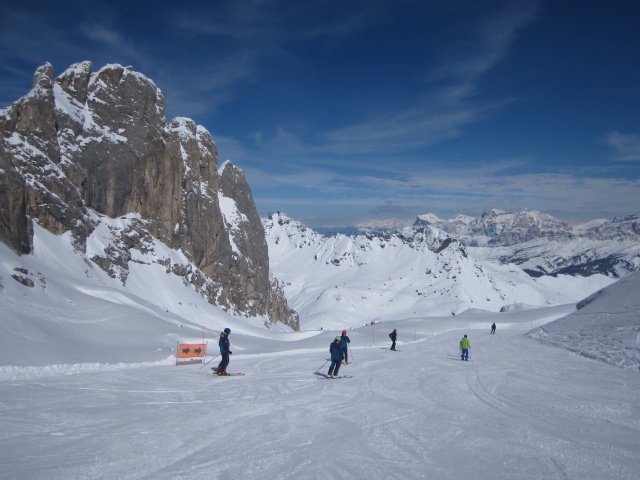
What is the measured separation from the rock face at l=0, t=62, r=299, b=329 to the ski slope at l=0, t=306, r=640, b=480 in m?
23.8

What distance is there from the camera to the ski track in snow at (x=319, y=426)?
672 cm

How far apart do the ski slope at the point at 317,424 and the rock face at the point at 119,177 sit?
23.8m

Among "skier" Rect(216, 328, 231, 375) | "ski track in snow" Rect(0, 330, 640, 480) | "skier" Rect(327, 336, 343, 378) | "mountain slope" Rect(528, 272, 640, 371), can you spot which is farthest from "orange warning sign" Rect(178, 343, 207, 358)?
"mountain slope" Rect(528, 272, 640, 371)

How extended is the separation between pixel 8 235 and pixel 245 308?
1723 inches

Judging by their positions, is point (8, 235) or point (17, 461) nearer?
point (17, 461)

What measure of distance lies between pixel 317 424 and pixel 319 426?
0.17 m

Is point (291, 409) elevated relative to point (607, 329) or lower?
lower

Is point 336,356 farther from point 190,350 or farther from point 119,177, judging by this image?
point 119,177

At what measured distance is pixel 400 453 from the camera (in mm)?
7477

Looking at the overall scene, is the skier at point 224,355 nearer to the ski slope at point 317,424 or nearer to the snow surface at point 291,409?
the ski slope at point 317,424

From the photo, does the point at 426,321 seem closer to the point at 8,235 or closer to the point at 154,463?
the point at 8,235

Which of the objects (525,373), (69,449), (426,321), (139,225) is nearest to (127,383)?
(69,449)

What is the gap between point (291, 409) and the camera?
10.8 m

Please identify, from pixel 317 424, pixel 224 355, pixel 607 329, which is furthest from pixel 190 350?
pixel 607 329
